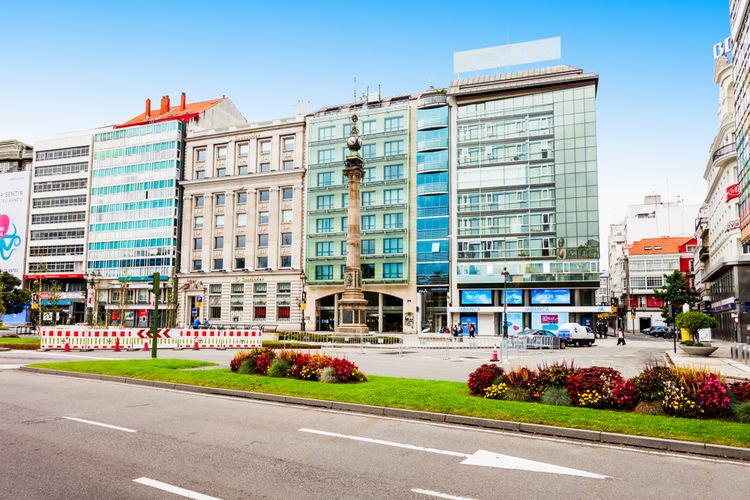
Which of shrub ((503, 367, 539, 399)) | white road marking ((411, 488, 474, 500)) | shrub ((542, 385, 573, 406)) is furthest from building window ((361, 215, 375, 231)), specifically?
white road marking ((411, 488, 474, 500))

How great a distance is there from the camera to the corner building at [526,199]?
6006 cm

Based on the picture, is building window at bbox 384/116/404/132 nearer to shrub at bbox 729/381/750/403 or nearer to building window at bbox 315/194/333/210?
building window at bbox 315/194/333/210

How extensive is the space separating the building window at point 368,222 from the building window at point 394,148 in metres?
8.00

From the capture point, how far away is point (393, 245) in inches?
2621

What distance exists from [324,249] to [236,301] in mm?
13727

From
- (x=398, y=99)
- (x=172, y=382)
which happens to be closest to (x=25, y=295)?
(x=398, y=99)

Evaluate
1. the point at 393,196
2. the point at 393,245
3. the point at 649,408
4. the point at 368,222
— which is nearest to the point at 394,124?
the point at 393,196

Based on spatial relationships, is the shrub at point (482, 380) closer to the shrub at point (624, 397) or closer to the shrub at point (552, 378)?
the shrub at point (552, 378)

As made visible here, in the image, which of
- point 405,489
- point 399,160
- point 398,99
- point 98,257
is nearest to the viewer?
point 405,489

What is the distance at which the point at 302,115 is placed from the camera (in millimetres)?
74562

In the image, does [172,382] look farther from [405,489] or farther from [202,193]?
[202,193]

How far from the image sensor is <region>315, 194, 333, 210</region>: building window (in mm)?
69625

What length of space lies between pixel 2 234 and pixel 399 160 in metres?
63.8

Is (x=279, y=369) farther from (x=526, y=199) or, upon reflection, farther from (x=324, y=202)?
(x=324, y=202)
